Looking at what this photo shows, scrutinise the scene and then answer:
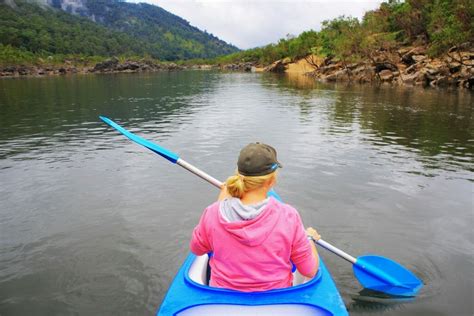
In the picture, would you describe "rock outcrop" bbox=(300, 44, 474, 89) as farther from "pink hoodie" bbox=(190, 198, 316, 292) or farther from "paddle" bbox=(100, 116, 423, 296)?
"pink hoodie" bbox=(190, 198, 316, 292)

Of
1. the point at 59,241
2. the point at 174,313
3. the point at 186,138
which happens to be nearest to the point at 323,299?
the point at 174,313

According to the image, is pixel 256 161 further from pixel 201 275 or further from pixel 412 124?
pixel 412 124

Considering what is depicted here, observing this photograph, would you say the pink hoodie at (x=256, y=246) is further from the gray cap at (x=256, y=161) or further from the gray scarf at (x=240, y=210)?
the gray cap at (x=256, y=161)

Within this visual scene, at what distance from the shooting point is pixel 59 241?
23.0ft

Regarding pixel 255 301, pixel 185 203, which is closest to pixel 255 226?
pixel 255 301

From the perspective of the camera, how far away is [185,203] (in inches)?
344

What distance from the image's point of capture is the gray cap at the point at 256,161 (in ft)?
9.07

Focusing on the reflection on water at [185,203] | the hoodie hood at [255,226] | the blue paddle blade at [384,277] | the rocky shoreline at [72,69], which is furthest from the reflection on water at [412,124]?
the rocky shoreline at [72,69]

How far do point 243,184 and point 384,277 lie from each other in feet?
11.5

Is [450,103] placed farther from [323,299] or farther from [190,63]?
[190,63]

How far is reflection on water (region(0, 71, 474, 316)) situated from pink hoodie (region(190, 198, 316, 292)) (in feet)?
8.07

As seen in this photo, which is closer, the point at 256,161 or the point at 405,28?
the point at 256,161

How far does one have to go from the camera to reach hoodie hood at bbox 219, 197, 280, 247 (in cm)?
278

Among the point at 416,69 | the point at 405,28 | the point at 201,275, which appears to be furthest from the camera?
the point at 405,28
